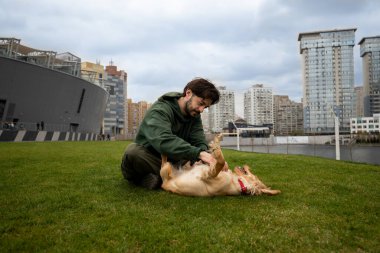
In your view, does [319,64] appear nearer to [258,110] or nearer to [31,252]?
[258,110]

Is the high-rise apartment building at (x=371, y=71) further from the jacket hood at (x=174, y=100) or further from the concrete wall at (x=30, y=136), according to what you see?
the jacket hood at (x=174, y=100)

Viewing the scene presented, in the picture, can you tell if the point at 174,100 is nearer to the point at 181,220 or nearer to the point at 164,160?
the point at 164,160

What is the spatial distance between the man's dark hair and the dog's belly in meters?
1.02

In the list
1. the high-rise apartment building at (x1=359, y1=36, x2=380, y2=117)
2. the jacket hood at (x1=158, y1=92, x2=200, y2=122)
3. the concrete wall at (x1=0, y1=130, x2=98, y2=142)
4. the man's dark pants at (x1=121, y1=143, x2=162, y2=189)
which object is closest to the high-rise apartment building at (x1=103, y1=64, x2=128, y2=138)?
the concrete wall at (x1=0, y1=130, x2=98, y2=142)

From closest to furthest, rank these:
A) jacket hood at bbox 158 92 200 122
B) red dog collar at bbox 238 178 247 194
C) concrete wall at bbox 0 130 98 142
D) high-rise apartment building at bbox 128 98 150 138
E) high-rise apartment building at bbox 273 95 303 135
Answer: red dog collar at bbox 238 178 247 194 → jacket hood at bbox 158 92 200 122 → concrete wall at bbox 0 130 98 142 → high-rise apartment building at bbox 273 95 303 135 → high-rise apartment building at bbox 128 98 150 138

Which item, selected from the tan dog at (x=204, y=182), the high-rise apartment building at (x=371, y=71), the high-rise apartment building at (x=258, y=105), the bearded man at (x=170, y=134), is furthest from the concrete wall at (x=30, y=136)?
the high-rise apartment building at (x=371, y=71)

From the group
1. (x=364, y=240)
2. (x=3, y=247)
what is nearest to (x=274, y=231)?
(x=364, y=240)

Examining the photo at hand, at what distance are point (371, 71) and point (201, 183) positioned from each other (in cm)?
16764

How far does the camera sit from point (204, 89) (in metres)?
4.32

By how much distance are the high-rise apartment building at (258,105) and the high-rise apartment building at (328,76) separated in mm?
20267

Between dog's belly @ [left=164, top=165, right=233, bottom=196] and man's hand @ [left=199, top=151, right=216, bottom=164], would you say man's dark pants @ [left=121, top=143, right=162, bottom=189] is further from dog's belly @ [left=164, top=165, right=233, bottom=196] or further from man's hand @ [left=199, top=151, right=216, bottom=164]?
man's hand @ [left=199, top=151, right=216, bottom=164]

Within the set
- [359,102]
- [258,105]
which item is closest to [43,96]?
[258,105]

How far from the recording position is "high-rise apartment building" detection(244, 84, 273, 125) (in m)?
147

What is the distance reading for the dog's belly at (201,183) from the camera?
427 cm
